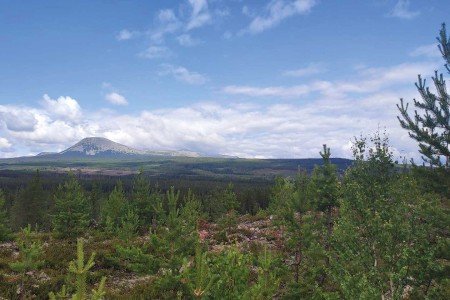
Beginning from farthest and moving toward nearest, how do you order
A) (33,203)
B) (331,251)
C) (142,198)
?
(33,203) → (142,198) → (331,251)

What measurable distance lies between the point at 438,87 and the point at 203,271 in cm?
1461

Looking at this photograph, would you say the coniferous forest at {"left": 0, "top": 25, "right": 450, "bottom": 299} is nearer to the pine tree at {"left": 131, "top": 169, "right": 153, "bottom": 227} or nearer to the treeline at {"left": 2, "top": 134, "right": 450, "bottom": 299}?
the treeline at {"left": 2, "top": 134, "right": 450, "bottom": 299}

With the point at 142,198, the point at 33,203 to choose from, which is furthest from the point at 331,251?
the point at 33,203

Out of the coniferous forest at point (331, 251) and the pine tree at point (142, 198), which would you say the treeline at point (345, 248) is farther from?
the pine tree at point (142, 198)

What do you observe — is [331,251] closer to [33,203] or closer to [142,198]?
[142,198]

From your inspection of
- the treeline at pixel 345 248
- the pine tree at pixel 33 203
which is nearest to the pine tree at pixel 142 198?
the treeline at pixel 345 248

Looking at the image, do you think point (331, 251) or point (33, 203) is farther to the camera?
point (33, 203)

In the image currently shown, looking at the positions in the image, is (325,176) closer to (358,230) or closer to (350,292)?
(358,230)

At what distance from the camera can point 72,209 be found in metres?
38.9

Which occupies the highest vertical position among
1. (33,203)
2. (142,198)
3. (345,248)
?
(345,248)

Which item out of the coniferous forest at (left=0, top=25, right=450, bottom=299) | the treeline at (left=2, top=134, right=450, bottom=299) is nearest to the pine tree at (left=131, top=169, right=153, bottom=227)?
the coniferous forest at (left=0, top=25, right=450, bottom=299)

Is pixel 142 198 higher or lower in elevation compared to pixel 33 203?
higher

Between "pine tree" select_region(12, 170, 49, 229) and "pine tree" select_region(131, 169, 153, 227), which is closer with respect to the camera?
"pine tree" select_region(131, 169, 153, 227)

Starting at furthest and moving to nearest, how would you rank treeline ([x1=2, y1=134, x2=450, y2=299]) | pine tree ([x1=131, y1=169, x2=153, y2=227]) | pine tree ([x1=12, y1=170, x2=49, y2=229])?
pine tree ([x1=12, y1=170, x2=49, y2=229]), pine tree ([x1=131, y1=169, x2=153, y2=227]), treeline ([x1=2, y1=134, x2=450, y2=299])
